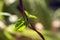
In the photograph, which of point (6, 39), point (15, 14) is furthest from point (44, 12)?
point (6, 39)

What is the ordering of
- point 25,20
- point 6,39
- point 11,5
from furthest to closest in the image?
point 11,5
point 6,39
point 25,20

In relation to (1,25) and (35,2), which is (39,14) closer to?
(35,2)

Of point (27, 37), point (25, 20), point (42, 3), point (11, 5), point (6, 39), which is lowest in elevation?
point (25, 20)

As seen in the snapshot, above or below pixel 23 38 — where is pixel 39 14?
above

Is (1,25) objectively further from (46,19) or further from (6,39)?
(46,19)

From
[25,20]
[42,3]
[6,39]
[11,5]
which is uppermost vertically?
[42,3]

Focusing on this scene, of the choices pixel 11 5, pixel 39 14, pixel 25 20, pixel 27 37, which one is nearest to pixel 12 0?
pixel 11 5

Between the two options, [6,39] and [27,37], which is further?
[27,37]

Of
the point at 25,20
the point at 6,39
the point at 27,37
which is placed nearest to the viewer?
the point at 25,20

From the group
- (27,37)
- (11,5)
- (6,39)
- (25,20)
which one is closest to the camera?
(25,20)
